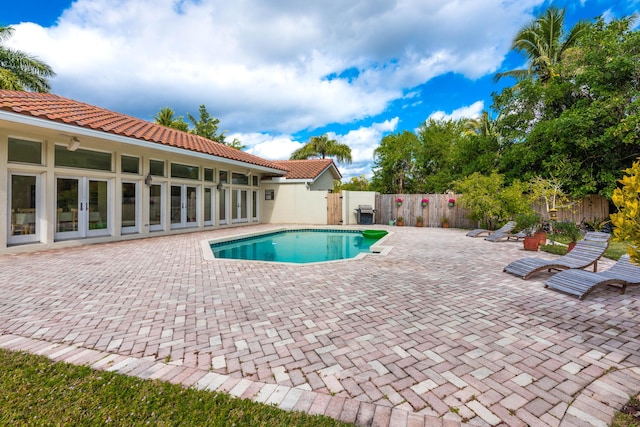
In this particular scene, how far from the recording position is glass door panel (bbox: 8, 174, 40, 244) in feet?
27.2

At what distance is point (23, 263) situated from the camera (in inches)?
266

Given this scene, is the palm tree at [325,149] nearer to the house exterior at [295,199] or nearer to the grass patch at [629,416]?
the house exterior at [295,199]

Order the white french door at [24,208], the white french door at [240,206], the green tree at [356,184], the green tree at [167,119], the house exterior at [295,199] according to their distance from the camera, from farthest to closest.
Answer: the green tree at [356,184]
the green tree at [167,119]
the house exterior at [295,199]
the white french door at [240,206]
the white french door at [24,208]

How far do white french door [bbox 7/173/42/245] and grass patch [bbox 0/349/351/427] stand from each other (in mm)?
8275

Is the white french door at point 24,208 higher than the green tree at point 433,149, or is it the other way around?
the green tree at point 433,149

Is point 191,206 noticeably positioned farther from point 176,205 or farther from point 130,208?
point 130,208

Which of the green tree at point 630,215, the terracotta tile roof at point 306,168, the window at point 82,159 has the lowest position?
the green tree at point 630,215

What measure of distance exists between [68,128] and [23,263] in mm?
3561

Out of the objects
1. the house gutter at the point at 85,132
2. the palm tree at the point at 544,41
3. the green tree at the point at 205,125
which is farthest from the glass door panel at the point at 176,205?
the green tree at the point at 205,125

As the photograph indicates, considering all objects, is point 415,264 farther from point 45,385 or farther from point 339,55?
point 339,55

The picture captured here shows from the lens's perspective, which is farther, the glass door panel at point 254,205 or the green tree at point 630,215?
the glass door panel at point 254,205

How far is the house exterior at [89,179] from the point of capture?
8.09 meters

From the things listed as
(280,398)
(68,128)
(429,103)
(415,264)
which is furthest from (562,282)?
(429,103)

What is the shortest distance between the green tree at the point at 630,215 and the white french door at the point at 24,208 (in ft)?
40.0
